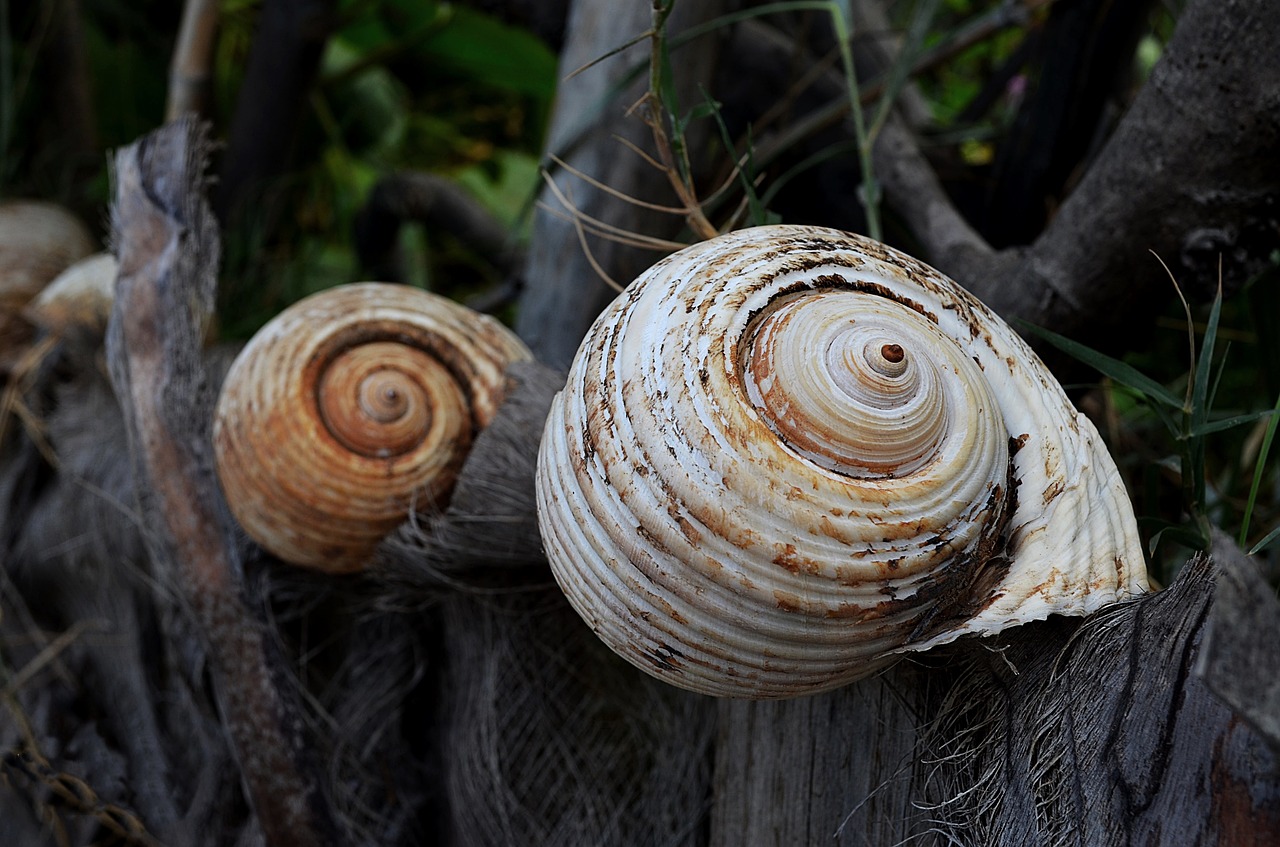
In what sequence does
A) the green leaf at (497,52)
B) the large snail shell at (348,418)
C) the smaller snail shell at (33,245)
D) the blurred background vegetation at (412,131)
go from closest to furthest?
the large snail shell at (348,418)
the blurred background vegetation at (412,131)
the smaller snail shell at (33,245)
the green leaf at (497,52)

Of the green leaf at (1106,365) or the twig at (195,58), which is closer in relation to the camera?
the green leaf at (1106,365)

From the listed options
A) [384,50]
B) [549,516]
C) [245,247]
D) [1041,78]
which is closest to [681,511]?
[549,516]

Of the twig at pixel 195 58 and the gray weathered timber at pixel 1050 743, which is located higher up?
the twig at pixel 195 58

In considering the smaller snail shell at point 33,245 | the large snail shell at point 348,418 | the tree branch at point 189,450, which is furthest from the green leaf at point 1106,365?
the smaller snail shell at point 33,245

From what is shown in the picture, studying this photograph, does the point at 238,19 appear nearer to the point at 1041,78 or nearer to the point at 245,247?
the point at 245,247

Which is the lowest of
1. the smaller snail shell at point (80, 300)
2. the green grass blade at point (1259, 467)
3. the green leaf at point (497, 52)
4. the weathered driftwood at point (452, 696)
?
the weathered driftwood at point (452, 696)

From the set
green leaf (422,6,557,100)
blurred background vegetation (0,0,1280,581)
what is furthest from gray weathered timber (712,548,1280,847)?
green leaf (422,6,557,100)

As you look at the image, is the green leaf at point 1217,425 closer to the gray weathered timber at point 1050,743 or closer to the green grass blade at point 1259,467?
the green grass blade at point 1259,467
